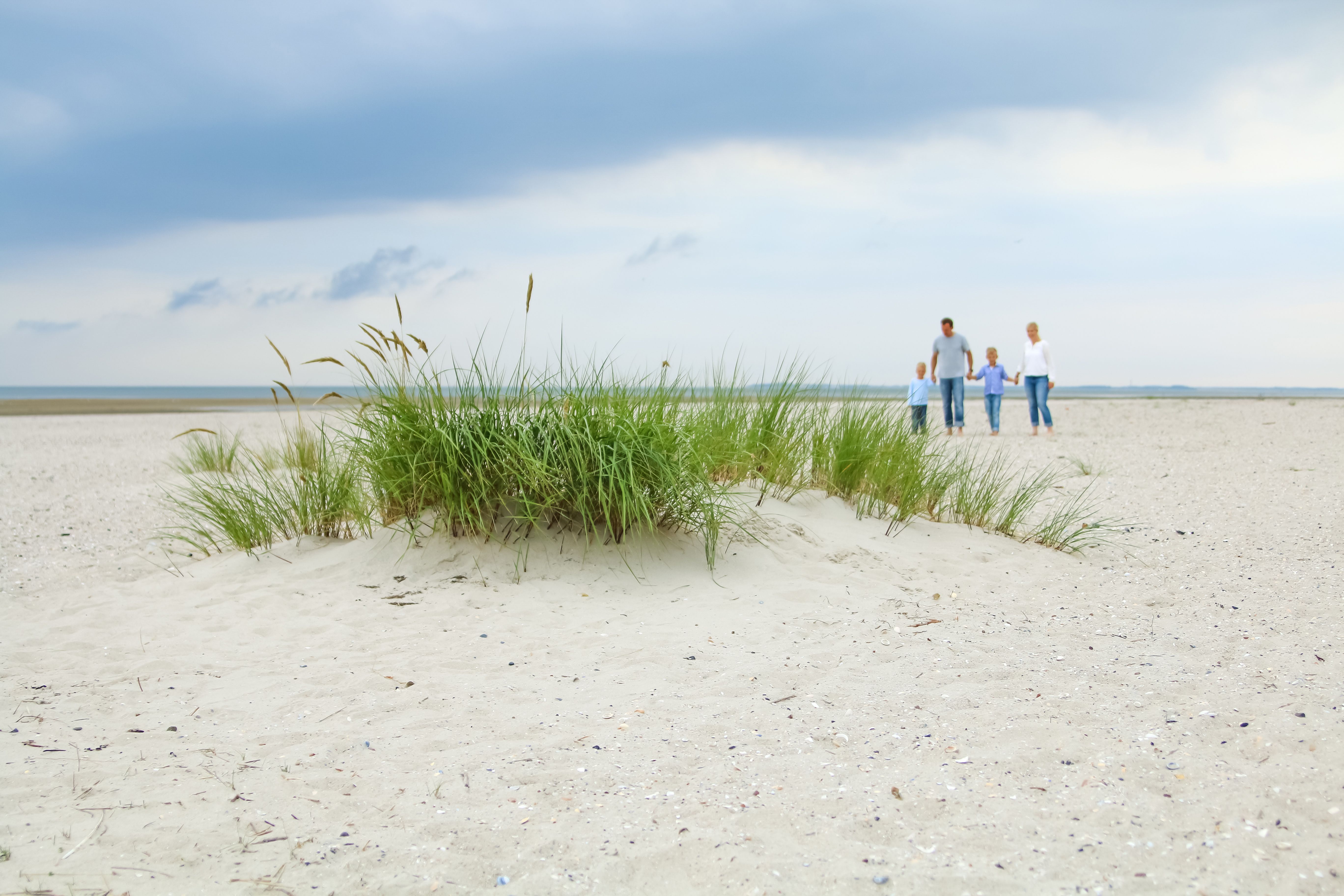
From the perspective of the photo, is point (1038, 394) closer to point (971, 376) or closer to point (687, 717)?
point (971, 376)

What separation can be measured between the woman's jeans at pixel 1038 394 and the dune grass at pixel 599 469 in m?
6.82

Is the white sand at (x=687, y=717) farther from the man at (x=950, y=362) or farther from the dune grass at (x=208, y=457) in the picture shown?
the man at (x=950, y=362)

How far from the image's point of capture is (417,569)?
4711 millimetres

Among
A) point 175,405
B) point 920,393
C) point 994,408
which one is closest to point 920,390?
point 920,393

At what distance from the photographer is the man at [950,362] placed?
1261cm

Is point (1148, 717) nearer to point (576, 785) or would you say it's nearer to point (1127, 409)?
point (576, 785)

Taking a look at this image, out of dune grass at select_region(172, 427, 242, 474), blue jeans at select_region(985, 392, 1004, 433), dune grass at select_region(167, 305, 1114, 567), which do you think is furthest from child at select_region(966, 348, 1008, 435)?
dune grass at select_region(172, 427, 242, 474)

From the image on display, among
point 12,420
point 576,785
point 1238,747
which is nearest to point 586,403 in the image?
point 576,785

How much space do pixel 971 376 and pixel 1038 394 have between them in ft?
3.67

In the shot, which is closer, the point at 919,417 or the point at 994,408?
the point at 919,417

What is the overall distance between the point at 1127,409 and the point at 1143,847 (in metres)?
18.7

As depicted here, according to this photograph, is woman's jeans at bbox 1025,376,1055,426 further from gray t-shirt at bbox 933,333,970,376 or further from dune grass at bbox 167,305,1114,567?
dune grass at bbox 167,305,1114,567

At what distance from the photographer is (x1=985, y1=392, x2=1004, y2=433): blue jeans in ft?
44.2

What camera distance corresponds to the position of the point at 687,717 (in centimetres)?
298
